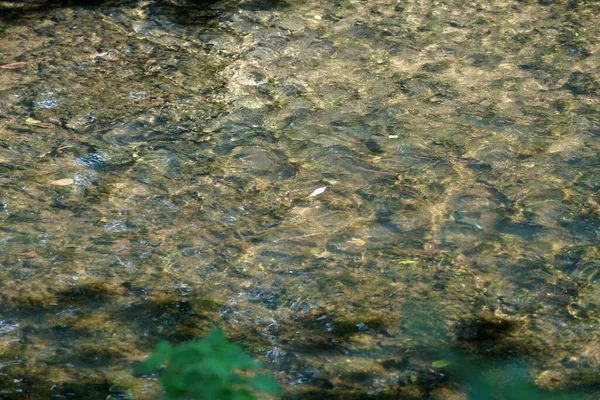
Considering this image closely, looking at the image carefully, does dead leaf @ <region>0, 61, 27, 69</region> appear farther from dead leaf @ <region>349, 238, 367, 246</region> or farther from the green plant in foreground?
the green plant in foreground

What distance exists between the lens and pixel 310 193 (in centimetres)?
336

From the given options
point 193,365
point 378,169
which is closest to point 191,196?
point 378,169

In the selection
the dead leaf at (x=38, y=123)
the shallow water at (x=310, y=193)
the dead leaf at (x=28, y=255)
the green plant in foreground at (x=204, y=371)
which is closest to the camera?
the green plant in foreground at (x=204, y=371)

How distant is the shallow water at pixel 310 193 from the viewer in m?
2.52

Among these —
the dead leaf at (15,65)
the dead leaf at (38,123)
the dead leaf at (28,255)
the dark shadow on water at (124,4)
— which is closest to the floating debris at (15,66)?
the dead leaf at (15,65)

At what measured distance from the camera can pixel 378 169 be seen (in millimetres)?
3504

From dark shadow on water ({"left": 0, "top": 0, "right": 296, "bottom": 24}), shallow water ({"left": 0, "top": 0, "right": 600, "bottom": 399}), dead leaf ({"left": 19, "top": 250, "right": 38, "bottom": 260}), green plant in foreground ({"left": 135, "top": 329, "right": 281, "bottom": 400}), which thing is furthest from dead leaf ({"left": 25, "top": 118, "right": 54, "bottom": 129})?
green plant in foreground ({"left": 135, "top": 329, "right": 281, "bottom": 400})

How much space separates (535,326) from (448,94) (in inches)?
68.4

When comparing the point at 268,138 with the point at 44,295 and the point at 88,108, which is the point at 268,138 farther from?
the point at 44,295

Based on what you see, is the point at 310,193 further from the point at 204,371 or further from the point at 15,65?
the point at 15,65

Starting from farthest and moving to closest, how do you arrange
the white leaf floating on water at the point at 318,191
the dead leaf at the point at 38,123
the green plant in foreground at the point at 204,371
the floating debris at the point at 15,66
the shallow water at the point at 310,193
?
the floating debris at the point at 15,66
the dead leaf at the point at 38,123
the white leaf floating on water at the point at 318,191
the shallow water at the point at 310,193
the green plant in foreground at the point at 204,371

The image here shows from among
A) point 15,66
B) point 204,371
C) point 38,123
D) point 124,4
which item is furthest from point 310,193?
point 124,4

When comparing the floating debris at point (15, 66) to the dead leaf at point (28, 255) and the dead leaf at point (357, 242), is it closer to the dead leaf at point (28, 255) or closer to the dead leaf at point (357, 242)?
the dead leaf at point (28, 255)

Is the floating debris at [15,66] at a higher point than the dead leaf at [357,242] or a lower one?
lower
